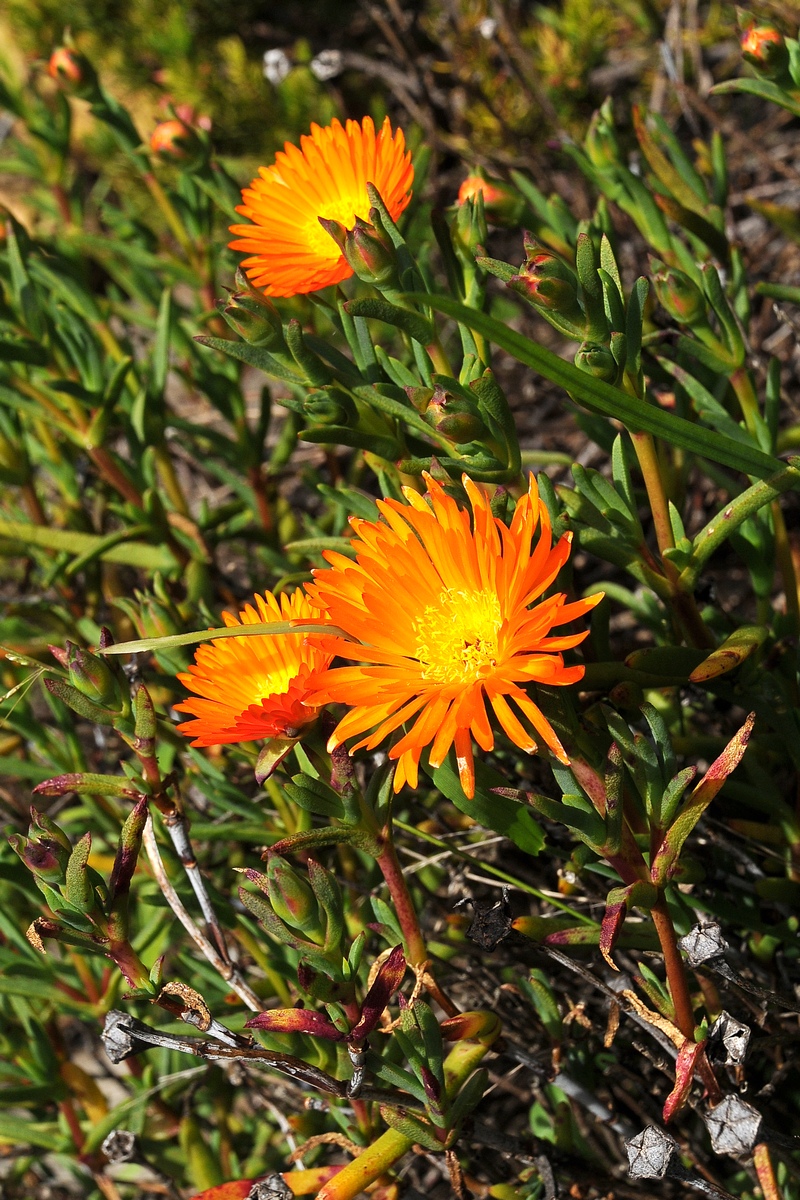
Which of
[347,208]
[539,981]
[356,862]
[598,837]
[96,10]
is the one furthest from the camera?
[96,10]

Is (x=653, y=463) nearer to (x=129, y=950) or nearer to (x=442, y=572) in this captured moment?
(x=442, y=572)

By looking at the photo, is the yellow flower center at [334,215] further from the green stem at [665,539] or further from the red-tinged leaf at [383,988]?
the red-tinged leaf at [383,988]

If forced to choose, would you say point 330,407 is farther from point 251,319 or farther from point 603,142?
point 603,142

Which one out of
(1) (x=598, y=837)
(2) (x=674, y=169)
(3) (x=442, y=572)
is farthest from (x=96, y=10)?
(1) (x=598, y=837)

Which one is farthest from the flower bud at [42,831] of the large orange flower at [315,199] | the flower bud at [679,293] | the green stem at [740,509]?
the flower bud at [679,293]

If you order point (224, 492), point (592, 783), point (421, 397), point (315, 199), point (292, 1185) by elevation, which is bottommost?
point (292, 1185)

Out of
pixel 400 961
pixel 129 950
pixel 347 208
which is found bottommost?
pixel 400 961

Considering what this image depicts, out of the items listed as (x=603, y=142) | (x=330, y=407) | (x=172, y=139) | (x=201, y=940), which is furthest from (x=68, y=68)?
(x=201, y=940)
